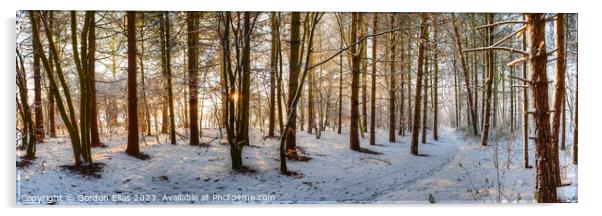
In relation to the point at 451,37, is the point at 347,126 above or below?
below

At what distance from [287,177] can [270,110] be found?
2.44 feet

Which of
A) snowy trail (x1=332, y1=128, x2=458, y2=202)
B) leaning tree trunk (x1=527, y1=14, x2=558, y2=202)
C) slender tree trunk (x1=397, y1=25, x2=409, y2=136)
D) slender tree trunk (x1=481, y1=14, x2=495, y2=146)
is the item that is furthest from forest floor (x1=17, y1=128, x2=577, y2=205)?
leaning tree trunk (x1=527, y1=14, x2=558, y2=202)

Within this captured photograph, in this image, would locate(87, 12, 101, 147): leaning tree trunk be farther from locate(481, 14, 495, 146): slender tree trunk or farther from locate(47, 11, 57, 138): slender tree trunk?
locate(481, 14, 495, 146): slender tree trunk

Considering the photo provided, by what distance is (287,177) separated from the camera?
435 cm

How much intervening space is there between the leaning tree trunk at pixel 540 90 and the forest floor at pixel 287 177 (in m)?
0.36

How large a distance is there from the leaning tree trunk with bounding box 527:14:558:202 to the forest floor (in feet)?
1.17

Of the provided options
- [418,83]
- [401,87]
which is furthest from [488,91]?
[401,87]

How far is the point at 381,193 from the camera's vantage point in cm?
Answer: 434

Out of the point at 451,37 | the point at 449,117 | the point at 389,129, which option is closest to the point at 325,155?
the point at 389,129

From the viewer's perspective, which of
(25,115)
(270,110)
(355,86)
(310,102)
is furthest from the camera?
(355,86)

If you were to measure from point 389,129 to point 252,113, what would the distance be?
1.55 m

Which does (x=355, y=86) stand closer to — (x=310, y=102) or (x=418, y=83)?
(x=310, y=102)

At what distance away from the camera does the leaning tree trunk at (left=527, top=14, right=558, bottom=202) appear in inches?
144
